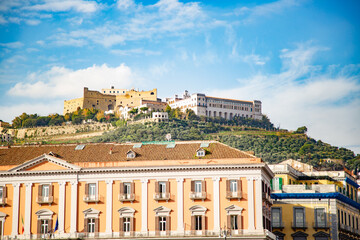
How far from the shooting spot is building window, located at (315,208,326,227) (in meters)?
88.2

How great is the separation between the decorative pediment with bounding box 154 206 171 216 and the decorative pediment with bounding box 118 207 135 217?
2.70 m

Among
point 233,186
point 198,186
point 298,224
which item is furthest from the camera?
point 298,224

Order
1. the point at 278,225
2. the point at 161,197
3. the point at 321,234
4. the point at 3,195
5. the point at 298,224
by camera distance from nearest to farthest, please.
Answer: the point at 161,197, the point at 3,195, the point at 321,234, the point at 298,224, the point at 278,225

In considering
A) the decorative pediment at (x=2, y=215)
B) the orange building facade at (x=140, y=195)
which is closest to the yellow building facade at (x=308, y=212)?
the orange building facade at (x=140, y=195)

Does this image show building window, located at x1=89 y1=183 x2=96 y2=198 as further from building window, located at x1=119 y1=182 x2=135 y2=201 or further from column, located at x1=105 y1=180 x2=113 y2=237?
building window, located at x1=119 y1=182 x2=135 y2=201

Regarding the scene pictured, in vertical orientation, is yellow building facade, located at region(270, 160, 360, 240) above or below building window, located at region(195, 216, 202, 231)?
above

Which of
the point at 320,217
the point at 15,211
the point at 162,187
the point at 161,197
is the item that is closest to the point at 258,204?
the point at 161,197

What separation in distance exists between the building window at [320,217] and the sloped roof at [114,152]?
16.9 m

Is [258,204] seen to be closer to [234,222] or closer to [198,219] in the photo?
[234,222]

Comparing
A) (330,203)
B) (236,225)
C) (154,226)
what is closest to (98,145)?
(154,226)

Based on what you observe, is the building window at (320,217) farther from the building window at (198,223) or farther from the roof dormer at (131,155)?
the roof dormer at (131,155)

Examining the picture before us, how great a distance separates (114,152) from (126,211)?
8.26 metres

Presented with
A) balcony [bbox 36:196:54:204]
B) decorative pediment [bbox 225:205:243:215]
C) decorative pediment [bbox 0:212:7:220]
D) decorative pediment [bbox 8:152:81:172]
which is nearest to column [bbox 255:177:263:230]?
decorative pediment [bbox 225:205:243:215]

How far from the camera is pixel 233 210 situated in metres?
74.9
